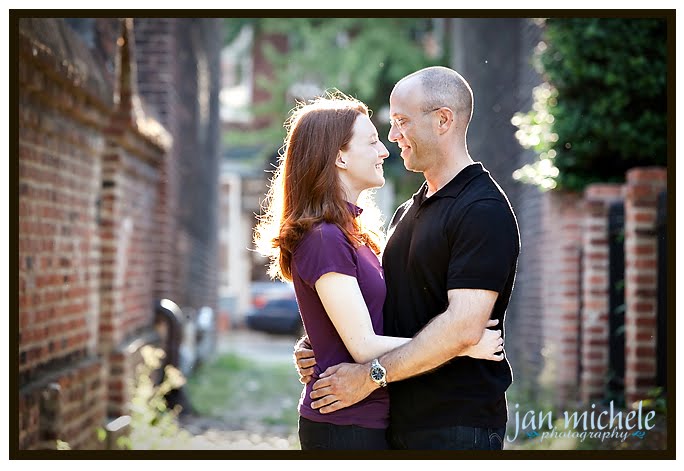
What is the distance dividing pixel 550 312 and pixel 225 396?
3389 mm

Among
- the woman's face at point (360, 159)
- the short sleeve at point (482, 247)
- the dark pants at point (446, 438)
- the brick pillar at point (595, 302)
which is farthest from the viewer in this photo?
the brick pillar at point (595, 302)

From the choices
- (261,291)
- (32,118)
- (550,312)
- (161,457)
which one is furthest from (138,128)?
(261,291)

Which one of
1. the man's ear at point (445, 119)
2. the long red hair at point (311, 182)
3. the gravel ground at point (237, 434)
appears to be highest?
the man's ear at point (445, 119)

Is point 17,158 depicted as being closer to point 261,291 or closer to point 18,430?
point 18,430

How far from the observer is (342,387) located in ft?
9.13

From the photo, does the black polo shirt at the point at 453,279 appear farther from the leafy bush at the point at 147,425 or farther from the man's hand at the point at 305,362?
the leafy bush at the point at 147,425

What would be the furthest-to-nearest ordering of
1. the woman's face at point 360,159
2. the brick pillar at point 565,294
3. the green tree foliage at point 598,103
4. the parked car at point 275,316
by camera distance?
the parked car at point 275,316 < the brick pillar at point 565,294 < the green tree foliage at point 598,103 < the woman's face at point 360,159

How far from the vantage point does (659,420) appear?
16.4 ft

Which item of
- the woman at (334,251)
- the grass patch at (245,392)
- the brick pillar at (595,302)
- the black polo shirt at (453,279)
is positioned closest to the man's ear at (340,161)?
the woman at (334,251)

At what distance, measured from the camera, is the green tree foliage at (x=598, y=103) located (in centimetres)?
604

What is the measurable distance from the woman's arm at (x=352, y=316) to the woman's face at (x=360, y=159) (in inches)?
13.7

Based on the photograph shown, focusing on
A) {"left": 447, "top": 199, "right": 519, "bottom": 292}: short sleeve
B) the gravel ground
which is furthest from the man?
the gravel ground

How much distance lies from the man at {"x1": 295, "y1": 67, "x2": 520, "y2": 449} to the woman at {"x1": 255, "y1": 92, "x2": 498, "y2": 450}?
5 centimetres

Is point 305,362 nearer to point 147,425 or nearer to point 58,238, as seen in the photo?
point 58,238
